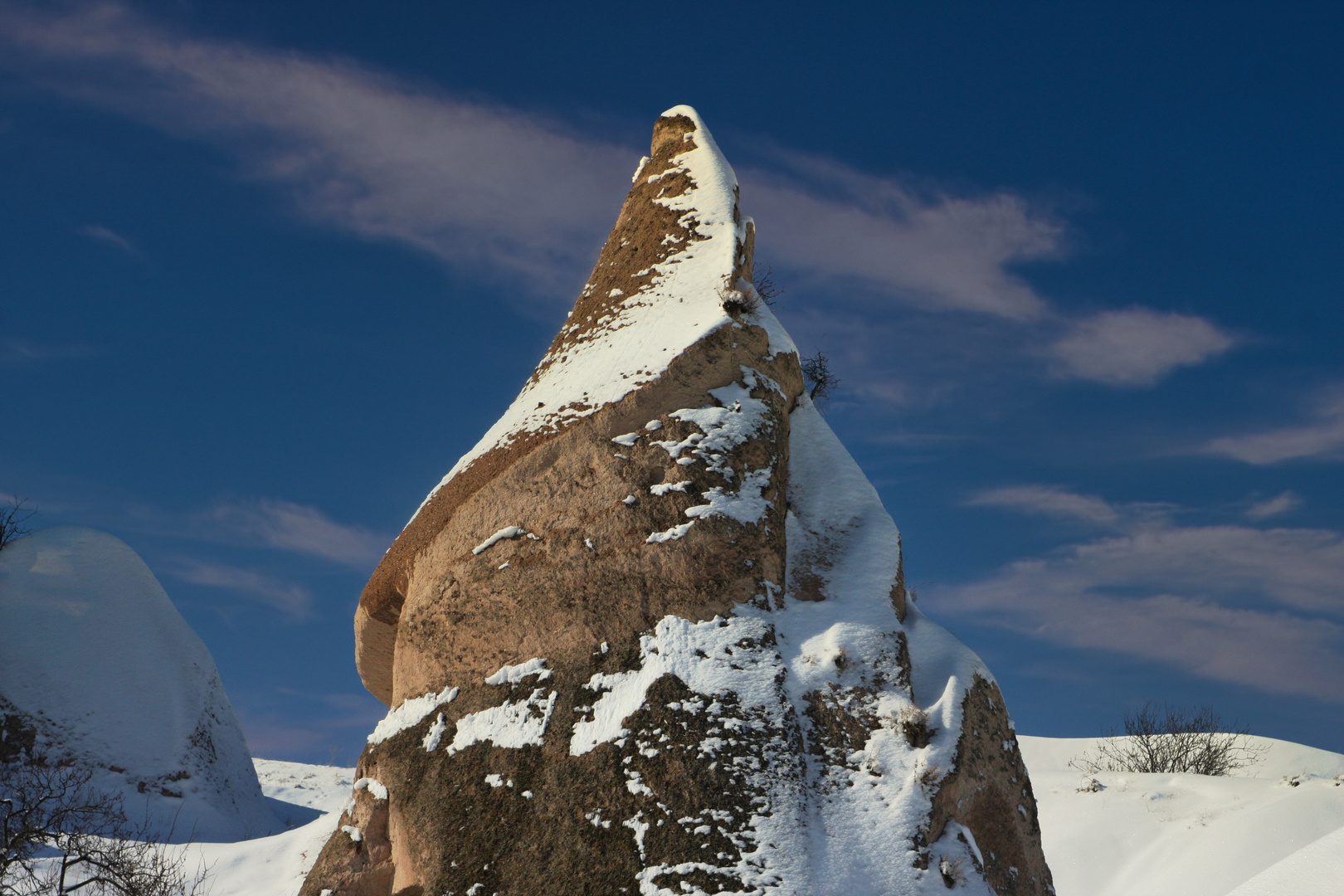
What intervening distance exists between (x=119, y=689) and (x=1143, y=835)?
48.5ft

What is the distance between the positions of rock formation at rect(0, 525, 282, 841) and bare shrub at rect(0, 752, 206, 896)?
0.30 m

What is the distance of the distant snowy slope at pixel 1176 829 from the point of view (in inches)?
518

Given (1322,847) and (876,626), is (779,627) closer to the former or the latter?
(876,626)

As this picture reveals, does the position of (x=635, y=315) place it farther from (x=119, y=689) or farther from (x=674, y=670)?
(x=119, y=689)

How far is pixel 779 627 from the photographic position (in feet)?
21.0

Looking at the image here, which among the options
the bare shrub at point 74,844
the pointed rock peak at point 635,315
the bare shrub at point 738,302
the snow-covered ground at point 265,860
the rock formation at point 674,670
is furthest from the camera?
the snow-covered ground at point 265,860

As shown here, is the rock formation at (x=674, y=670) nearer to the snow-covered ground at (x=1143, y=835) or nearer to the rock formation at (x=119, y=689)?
the snow-covered ground at (x=1143, y=835)

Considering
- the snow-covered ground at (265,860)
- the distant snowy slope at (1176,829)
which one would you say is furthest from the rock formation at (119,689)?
the distant snowy slope at (1176,829)

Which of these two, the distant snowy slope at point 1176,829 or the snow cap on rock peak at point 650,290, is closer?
the snow cap on rock peak at point 650,290

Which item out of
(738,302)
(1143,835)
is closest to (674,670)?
(738,302)

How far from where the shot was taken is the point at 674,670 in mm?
5992

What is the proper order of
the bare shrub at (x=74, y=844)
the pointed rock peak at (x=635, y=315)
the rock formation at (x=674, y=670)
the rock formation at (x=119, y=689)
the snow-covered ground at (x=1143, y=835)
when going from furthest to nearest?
the rock formation at (x=119, y=689) → the snow-covered ground at (x=1143, y=835) → the bare shrub at (x=74, y=844) → the pointed rock peak at (x=635, y=315) → the rock formation at (x=674, y=670)

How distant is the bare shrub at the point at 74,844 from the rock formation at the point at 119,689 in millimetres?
296

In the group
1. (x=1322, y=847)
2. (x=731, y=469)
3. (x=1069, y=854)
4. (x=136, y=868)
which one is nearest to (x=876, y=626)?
(x=731, y=469)
